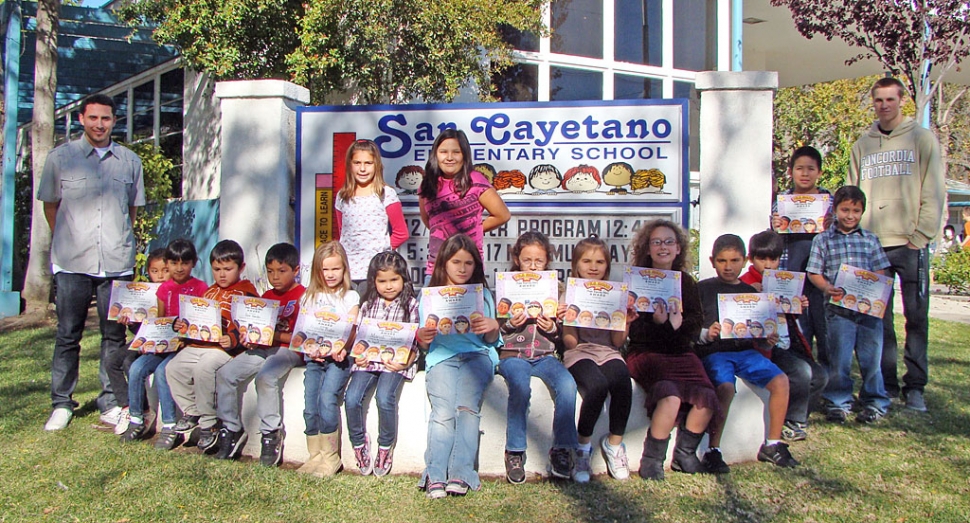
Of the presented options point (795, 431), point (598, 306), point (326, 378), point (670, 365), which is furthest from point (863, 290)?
point (326, 378)

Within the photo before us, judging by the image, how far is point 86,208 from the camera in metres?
4.57

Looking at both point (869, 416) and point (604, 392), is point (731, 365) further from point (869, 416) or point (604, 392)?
point (869, 416)

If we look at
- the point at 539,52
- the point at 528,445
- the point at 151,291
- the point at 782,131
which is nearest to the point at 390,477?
the point at 528,445

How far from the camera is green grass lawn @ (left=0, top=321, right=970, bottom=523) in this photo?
3.26 m

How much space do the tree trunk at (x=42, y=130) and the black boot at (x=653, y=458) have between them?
321 inches

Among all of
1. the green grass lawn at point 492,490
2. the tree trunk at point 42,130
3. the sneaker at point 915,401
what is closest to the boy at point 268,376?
the green grass lawn at point 492,490

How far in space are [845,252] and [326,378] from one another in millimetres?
3167

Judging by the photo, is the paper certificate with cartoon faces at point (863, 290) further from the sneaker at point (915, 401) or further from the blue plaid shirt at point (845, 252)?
the sneaker at point (915, 401)

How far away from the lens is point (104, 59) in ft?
52.8

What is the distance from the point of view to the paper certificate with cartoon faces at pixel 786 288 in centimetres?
411

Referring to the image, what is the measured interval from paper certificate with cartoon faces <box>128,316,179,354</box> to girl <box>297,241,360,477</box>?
2.75ft

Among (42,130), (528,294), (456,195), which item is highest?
(42,130)

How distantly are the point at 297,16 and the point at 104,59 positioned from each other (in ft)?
33.1

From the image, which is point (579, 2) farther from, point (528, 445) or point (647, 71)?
point (528, 445)
